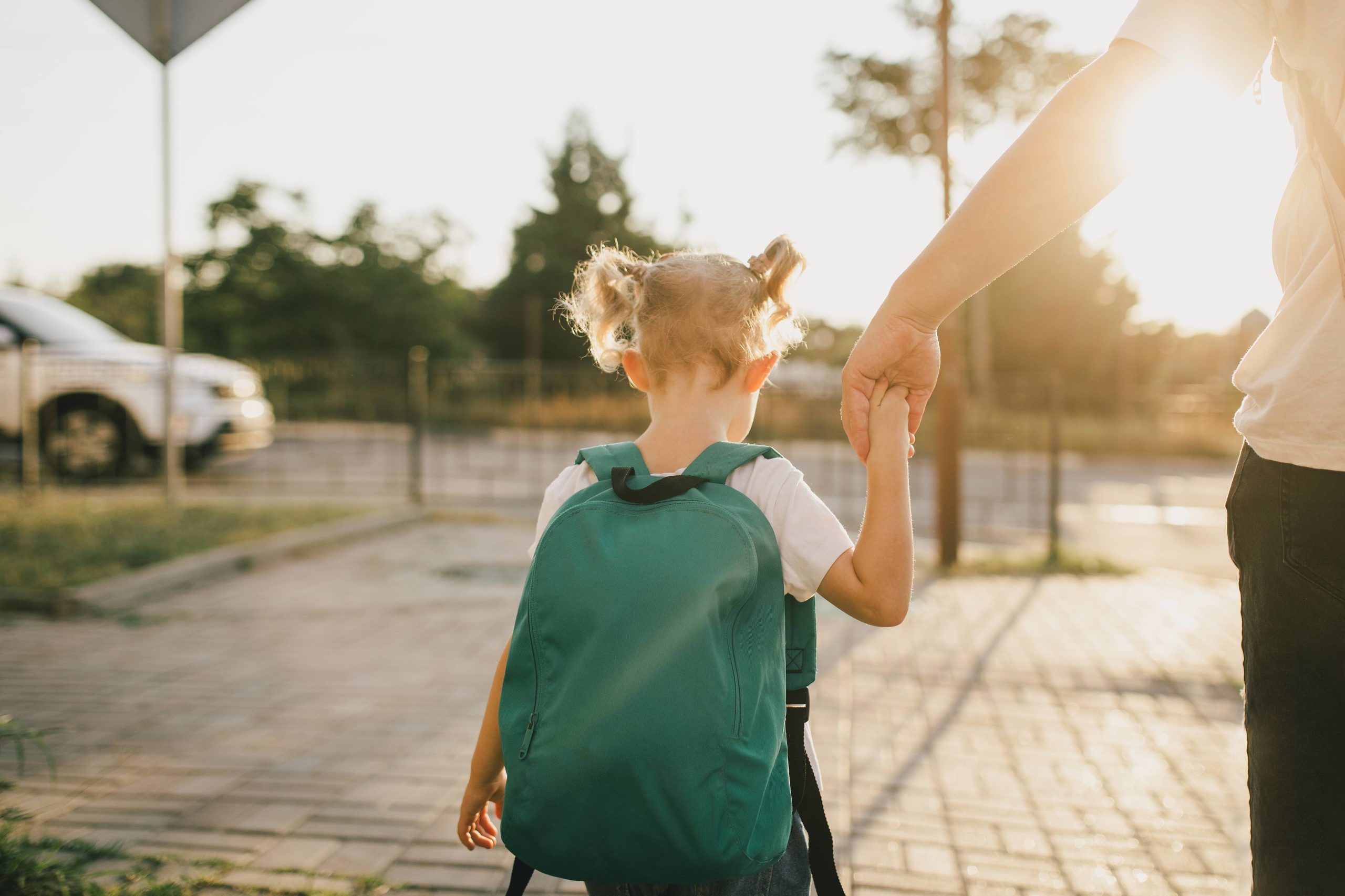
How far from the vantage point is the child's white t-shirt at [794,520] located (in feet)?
4.74

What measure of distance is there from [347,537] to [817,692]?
5323mm

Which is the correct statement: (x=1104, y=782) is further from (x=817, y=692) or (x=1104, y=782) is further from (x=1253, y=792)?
(x=1253, y=792)

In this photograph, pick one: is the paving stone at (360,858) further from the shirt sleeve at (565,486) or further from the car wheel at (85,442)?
the car wheel at (85,442)

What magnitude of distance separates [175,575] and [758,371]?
5.72m

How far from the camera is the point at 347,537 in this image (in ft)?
27.5

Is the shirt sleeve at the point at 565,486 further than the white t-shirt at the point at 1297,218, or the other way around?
the shirt sleeve at the point at 565,486

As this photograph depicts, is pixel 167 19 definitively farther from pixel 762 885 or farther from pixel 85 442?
pixel 85 442

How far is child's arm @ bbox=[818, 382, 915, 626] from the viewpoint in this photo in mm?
1400

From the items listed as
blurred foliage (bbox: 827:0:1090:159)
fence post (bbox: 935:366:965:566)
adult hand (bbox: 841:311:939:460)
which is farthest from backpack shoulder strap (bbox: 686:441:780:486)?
blurred foliage (bbox: 827:0:1090:159)

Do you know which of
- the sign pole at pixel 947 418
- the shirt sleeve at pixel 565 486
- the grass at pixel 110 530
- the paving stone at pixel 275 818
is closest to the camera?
the shirt sleeve at pixel 565 486

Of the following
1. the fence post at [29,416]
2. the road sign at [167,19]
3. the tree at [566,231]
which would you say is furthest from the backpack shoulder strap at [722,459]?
the tree at [566,231]

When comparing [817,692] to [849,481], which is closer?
[817,692]

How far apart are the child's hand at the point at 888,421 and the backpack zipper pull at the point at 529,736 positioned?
605 mm

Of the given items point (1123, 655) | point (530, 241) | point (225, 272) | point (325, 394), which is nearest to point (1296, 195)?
point (1123, 655)
